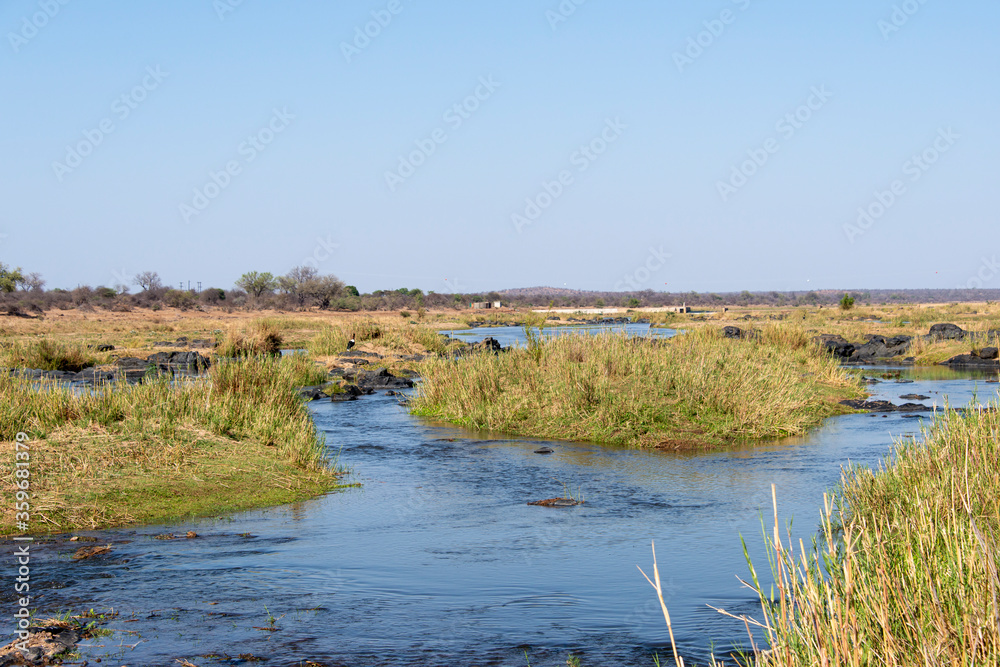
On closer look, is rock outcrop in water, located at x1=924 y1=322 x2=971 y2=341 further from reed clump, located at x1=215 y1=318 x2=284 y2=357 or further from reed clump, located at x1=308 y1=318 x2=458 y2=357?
reed clump, located at x1=215 y1=318 x2=284 y2=357

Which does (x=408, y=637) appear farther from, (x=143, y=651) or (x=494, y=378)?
(x=494, y=378)

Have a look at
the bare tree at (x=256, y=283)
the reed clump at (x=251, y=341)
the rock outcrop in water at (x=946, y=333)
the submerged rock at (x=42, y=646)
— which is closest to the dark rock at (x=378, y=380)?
the reed clump at (x=251, y=341)

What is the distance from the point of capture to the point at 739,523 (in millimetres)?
9164

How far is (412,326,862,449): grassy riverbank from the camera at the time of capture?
15.2 meters

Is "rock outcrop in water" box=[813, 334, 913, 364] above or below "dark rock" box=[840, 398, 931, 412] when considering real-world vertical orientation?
above

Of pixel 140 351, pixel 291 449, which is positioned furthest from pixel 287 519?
pixel 140 351

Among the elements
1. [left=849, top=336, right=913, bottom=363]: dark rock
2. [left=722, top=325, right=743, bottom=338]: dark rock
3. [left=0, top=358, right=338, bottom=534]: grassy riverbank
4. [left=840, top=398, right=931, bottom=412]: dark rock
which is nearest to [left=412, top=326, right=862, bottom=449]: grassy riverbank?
[left=840, top=398, right=931, bottom=412]: dark rock

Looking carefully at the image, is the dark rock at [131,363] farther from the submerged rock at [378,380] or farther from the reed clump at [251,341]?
the submerged rock at [378,380]

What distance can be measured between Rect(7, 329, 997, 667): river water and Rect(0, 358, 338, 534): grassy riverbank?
560mm

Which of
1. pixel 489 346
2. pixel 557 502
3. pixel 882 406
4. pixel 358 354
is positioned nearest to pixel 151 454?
pixel 557 502

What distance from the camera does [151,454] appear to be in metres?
10.4

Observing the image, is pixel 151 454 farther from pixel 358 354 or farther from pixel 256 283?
pixel 256 283

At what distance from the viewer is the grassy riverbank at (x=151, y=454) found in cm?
910

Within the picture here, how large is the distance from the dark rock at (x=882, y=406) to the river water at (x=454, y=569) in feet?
21.6
